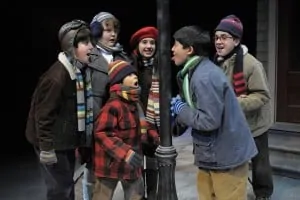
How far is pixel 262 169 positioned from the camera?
14.0ft

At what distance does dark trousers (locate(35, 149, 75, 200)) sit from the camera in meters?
3.62

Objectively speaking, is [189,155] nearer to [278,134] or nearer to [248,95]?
[278,134]

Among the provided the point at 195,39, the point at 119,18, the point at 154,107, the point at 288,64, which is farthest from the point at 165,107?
the point at 119,18

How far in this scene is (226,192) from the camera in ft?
11.1

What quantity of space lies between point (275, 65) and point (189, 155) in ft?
5.48

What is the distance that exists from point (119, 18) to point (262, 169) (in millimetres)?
7796

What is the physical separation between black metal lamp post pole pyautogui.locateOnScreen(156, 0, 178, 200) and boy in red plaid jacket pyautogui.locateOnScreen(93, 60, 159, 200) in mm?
239

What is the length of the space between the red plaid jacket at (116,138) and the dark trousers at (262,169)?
1.19 m

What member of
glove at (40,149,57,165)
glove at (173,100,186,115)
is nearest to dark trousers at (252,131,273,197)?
glove at (173,100,186,115)

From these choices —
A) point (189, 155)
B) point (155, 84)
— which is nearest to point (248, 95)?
point (155, 84)

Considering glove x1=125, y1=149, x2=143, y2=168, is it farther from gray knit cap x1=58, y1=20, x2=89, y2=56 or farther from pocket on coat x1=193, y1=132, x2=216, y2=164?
gray knit cap x1=58, y1=20, x2=89, y2=56

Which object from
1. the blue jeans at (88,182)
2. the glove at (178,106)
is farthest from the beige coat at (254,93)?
the blue jeans at (88,182)

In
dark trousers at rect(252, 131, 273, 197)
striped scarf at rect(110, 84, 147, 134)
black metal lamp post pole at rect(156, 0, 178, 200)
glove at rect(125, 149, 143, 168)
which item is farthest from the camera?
dark trousers at rect(252, 131, 273, 197)

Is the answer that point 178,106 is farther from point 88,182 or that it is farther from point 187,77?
point 88,182
